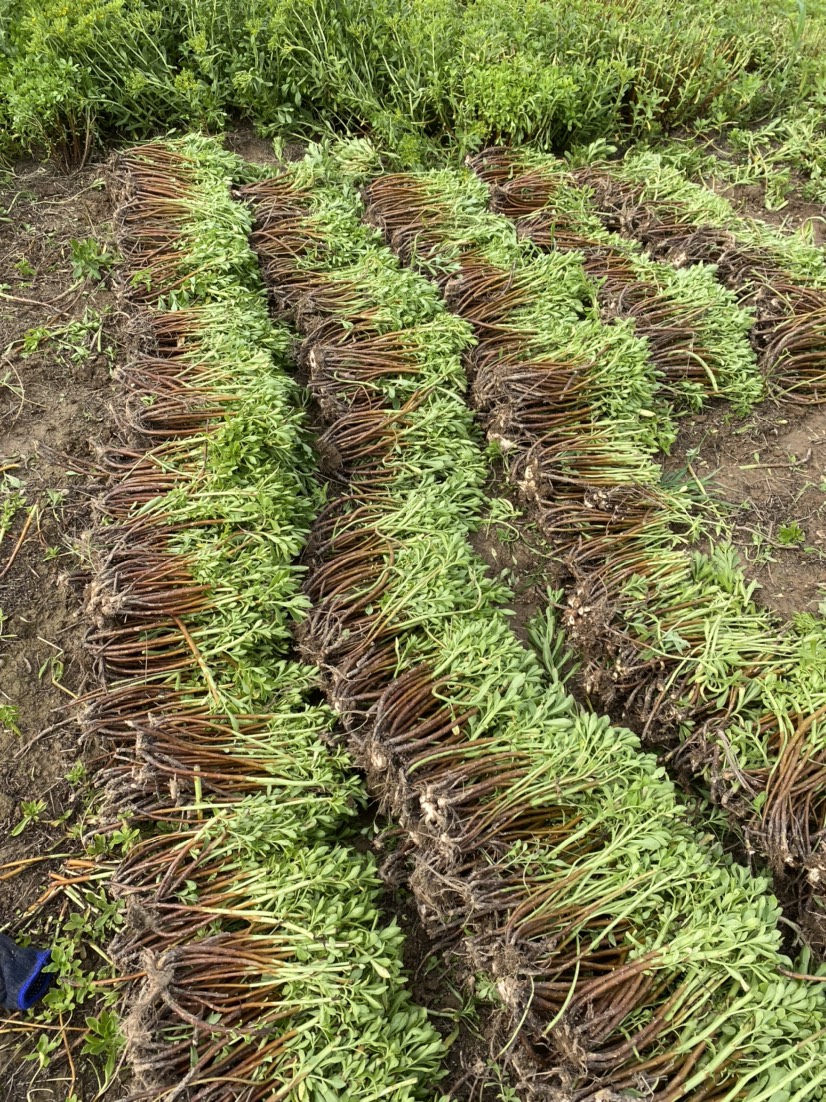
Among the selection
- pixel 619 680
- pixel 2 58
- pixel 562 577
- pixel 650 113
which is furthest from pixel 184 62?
pixel 619 680

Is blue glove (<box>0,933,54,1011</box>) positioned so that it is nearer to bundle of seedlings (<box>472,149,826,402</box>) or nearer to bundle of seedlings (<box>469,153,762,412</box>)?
bundle of seedlings (<box>469,153,762,412</box>)

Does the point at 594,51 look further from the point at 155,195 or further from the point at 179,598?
the point at 179,598

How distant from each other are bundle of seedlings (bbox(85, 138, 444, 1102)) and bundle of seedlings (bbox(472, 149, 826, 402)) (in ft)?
8.29

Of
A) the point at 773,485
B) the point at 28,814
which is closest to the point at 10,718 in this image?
the point at 28,814

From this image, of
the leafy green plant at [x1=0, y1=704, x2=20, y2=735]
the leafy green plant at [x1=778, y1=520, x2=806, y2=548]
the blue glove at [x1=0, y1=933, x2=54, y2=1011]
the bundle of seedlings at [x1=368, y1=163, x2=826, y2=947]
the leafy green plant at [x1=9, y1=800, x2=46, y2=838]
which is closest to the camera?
the blue glove at [x1=0, y1=933, x2=54, y2=1011]

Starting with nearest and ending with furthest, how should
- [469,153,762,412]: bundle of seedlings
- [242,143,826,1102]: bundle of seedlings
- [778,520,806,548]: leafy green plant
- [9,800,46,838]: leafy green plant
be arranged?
[242,143,826,1102]: bundle of seedlings < [9,800,46,838]: leafy green plant < [778,520,806,548]: leafy green plant < [469,153,762,412]: bundle of seedlings

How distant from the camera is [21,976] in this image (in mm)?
2822

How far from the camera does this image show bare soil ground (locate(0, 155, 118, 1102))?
→ 3127 millimetres

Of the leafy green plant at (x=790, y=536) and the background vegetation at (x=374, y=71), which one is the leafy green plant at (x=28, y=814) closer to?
the leafy green plant at (x=790, y=536)

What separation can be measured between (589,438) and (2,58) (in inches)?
219

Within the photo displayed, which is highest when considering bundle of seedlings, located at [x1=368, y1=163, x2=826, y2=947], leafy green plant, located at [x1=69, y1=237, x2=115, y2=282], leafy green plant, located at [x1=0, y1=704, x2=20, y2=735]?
leafy green plant, located at [x1=69, y1=237, x2=115, y2=282]

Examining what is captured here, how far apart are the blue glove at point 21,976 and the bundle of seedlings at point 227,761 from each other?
17.2 inches

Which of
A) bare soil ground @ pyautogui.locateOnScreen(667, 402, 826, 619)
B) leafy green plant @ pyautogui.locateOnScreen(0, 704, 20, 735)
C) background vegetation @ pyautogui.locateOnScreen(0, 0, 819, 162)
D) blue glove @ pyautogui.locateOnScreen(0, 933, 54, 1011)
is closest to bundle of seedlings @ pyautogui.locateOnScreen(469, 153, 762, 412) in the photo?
bare soil ground @ pyautogui.locateOnScreen(667, 402, 826, 619)

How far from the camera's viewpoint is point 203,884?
9.06 feet
